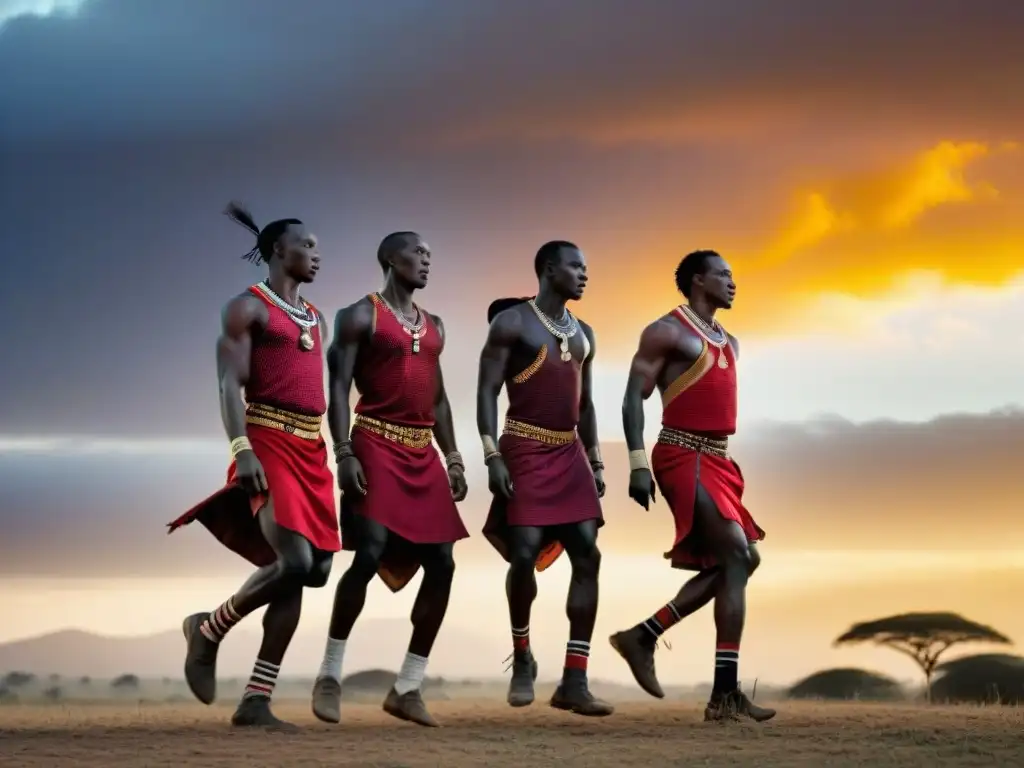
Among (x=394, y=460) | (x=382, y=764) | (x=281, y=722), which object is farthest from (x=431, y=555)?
(x=382, y=764)

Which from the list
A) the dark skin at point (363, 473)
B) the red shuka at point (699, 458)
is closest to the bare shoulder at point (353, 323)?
the dark skin at point (363, 473)

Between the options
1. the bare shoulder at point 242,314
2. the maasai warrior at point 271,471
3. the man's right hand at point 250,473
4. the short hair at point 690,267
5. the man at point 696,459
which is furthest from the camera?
the short hair at point 690,267

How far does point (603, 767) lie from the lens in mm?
9156

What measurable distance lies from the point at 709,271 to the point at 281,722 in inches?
161

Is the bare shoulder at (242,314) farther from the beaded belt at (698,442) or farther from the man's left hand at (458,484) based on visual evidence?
the beaded belt at (698,442)

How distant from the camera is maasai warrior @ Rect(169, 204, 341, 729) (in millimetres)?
10273

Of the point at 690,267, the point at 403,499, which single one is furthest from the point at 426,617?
the point at 690,267

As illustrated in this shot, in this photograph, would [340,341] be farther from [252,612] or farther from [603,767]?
[603,767]

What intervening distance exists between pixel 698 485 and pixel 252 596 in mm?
2980

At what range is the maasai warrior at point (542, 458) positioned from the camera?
1123cm

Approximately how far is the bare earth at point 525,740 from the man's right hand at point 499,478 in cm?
145

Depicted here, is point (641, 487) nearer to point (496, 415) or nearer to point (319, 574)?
point (496, 415)

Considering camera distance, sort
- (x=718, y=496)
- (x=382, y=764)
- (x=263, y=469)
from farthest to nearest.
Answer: (x=718, y=496) < (x=263, y=469) < (x=382, y=764)

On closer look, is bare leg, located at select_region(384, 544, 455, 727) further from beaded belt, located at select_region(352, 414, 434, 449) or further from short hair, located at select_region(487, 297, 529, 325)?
short hair, located at select_region(487, 297, 529, 325)
